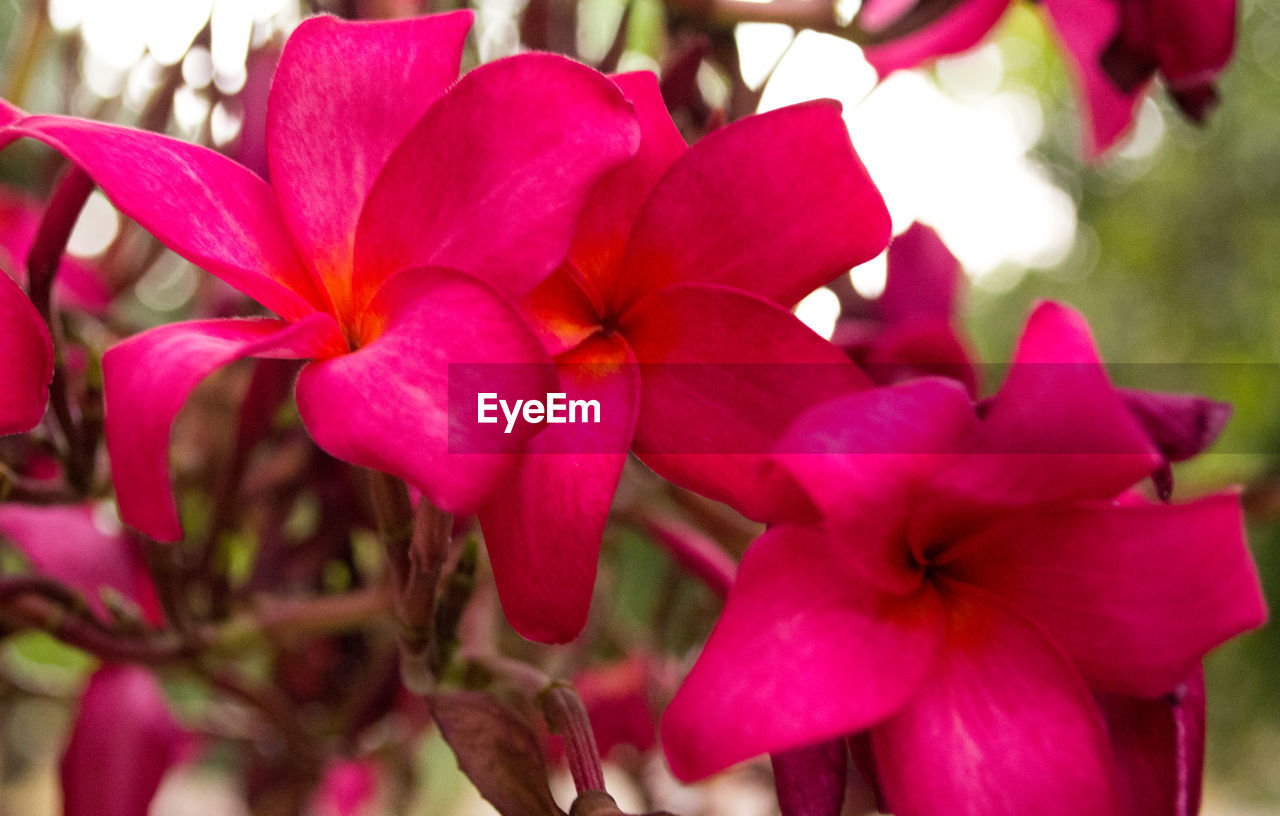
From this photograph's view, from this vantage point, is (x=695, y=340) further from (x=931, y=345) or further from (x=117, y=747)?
Answer: (x=117, y=747)

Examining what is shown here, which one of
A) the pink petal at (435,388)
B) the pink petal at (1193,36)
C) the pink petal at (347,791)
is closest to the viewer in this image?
the pink petal at (435,388)

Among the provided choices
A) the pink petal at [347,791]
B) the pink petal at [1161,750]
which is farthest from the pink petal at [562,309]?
the pink petal at [347,791]

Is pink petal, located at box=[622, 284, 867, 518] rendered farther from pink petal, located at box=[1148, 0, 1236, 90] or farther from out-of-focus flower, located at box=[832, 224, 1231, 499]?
pink petal, located at box=[1148, 0, 1236, 90]

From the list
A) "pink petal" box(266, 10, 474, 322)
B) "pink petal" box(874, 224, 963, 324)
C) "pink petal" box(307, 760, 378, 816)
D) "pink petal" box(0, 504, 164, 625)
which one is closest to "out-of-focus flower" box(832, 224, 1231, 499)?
"pink petal" box(874, 224, 963, 324)

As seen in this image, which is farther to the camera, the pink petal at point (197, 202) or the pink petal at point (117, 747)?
the pink petal at point (117, 747)

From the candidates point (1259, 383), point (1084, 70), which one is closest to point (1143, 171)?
point (1259, 383)

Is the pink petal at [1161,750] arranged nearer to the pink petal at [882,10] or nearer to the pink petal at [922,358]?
the pink petal at [922,358]
